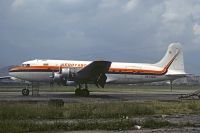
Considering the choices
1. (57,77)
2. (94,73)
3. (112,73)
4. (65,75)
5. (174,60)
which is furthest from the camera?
(174,60)

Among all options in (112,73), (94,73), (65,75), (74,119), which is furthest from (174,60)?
(74,119)

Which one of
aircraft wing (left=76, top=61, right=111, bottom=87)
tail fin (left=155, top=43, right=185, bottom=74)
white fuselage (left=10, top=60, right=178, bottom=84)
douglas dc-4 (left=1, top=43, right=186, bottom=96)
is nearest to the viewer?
aircraft wing (left=76, top=61, right=111, bottom=87)

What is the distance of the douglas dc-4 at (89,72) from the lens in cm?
3806

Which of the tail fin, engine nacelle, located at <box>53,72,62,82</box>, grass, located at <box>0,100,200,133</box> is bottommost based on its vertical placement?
grass, located at <box>0,100,200,133</box>

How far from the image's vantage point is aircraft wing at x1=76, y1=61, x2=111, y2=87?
37.5m

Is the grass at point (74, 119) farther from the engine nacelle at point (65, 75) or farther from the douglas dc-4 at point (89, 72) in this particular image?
the douglas dc-4 at point (89, 72)

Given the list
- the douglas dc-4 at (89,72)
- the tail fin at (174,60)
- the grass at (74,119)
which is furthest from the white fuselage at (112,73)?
the grass at (74,119)

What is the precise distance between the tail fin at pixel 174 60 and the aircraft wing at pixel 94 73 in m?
10.3

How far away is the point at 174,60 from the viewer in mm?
47281

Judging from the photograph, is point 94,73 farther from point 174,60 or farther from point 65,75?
point 174,60

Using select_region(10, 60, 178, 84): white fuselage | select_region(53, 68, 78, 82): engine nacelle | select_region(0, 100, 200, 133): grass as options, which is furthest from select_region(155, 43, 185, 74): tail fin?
select_region(0, 100, 200, 133): grass

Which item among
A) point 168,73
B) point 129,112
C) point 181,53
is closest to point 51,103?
point 129,112

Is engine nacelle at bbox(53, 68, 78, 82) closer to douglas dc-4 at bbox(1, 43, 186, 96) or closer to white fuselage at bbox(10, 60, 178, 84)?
douglas dc-4 at bbox(1, 43, 186, 96)

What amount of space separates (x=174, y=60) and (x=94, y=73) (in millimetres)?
13550
